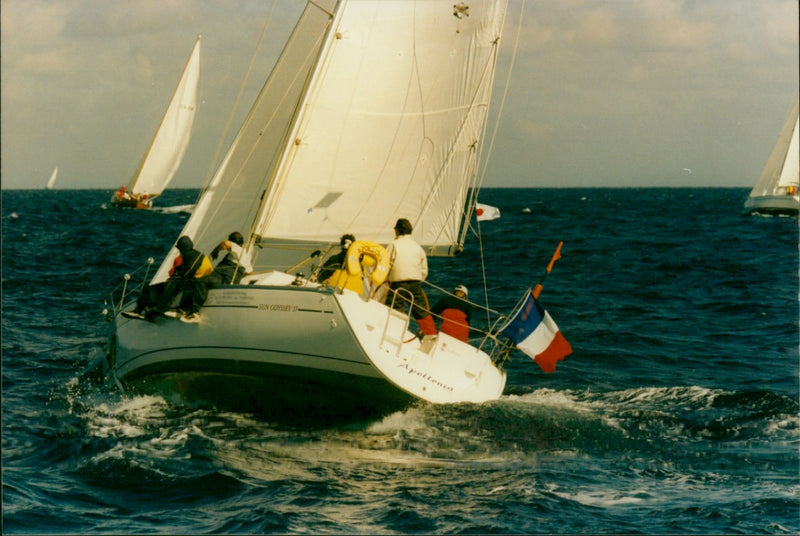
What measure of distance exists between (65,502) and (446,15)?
8594 millimetres

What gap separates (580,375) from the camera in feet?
46.2

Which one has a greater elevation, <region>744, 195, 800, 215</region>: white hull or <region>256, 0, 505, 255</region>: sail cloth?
<region>744, 195, 800, 215</region>: white hull

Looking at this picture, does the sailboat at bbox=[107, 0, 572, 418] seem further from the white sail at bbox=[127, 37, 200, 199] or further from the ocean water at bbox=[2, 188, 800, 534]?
the white sail at bbox=[127, 37, 200, 199]

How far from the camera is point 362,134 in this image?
1253 cm

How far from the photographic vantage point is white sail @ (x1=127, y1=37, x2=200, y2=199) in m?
49.6

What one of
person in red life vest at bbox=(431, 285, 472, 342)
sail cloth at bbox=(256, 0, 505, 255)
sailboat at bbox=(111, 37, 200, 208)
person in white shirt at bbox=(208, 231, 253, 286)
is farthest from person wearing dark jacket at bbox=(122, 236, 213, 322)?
sailboat at bbox=(111, 37, 200, 208)

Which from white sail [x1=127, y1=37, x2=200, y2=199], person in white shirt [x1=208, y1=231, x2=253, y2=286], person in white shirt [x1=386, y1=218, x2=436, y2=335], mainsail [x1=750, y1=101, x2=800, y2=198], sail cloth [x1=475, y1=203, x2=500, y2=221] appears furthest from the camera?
mainsail [x1=750, y1=101, x2=800, y2=198]

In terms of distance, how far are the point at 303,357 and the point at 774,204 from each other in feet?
180

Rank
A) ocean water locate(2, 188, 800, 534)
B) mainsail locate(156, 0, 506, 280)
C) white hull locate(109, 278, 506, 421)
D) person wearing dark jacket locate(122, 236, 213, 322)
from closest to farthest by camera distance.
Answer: ocean water locate(2, 188, 800, 534)
white hull locate(109, 278, 506, 421)
person wearing dark jacket locate(122, 236, 213, 322)
mainsail locate(156, 0, 506, 280)

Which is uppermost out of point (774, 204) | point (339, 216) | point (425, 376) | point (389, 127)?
point (774, 204)

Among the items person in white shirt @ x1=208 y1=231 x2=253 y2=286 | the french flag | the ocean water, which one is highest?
the french flag

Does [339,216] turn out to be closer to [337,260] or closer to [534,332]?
[337,260]

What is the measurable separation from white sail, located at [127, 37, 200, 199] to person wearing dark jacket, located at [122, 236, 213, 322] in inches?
1545

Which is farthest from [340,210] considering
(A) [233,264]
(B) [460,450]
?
(B) [460,450]
